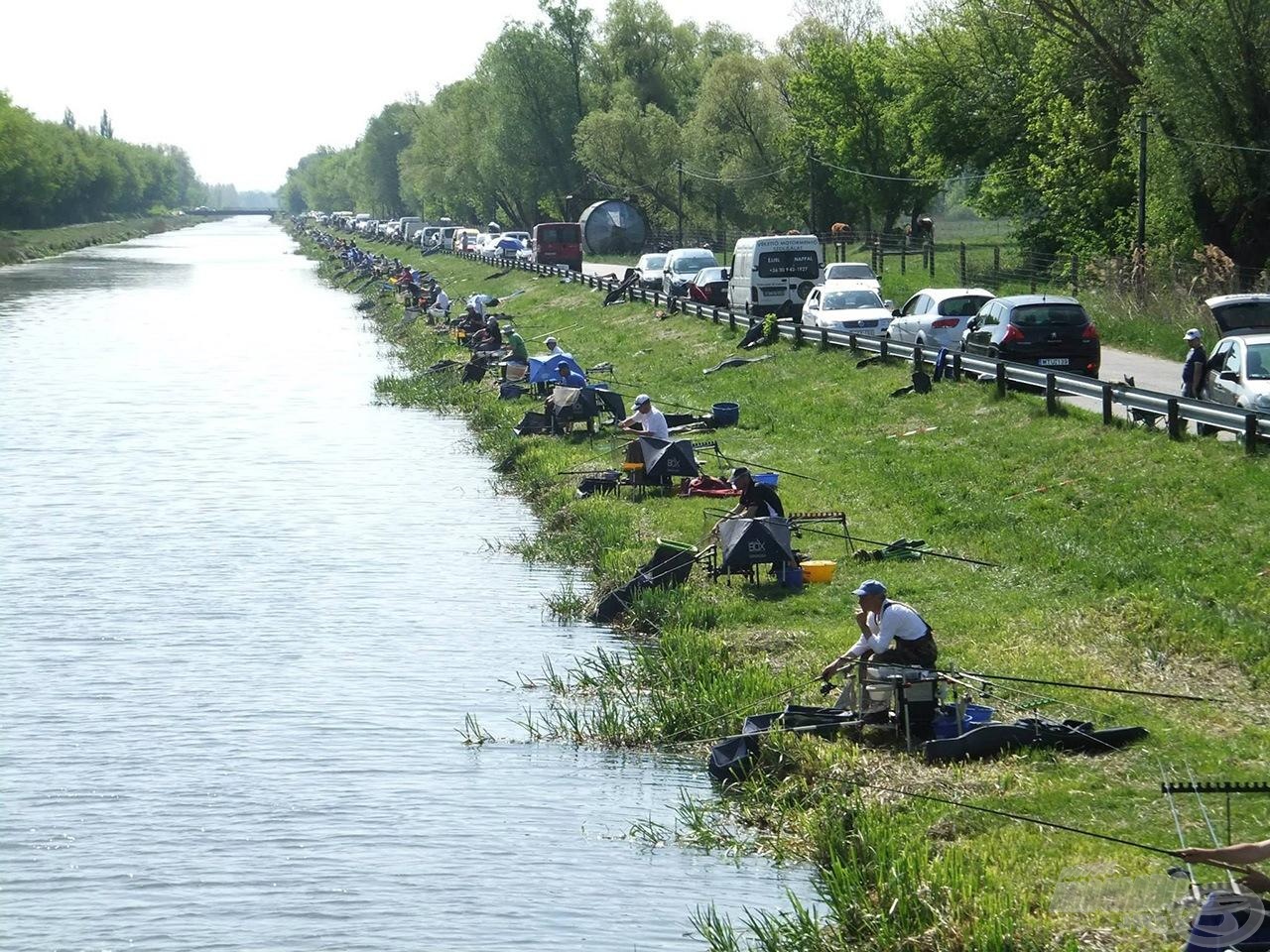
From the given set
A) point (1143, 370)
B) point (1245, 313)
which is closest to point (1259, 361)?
point (1245, 313)

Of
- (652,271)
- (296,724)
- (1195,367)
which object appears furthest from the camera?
(652,271)

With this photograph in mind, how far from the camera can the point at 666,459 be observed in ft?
83.1

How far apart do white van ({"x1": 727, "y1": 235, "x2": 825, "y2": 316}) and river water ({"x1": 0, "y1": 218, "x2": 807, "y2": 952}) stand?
10.8 meters

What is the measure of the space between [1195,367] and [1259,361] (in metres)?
1.11

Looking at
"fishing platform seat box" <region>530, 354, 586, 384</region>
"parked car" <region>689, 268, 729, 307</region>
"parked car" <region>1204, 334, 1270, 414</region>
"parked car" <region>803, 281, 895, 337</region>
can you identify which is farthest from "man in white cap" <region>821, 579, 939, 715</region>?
"parked car" <region>689, 268, 729, 307</region>

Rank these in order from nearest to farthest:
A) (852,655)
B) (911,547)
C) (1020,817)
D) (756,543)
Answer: (1020,817), (852,655), (756,543), (911,547)

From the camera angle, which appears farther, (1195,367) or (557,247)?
(557,247)

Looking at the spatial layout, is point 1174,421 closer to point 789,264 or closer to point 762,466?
point 762,466

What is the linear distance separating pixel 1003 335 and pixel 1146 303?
12059mm

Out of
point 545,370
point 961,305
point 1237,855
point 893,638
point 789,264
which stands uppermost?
point 789,264

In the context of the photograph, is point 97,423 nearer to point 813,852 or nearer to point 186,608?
point 186,608

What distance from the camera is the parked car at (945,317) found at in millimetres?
33625

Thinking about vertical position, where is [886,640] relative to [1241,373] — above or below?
below

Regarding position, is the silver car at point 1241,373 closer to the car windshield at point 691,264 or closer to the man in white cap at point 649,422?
the man in white cap at point 649,422
